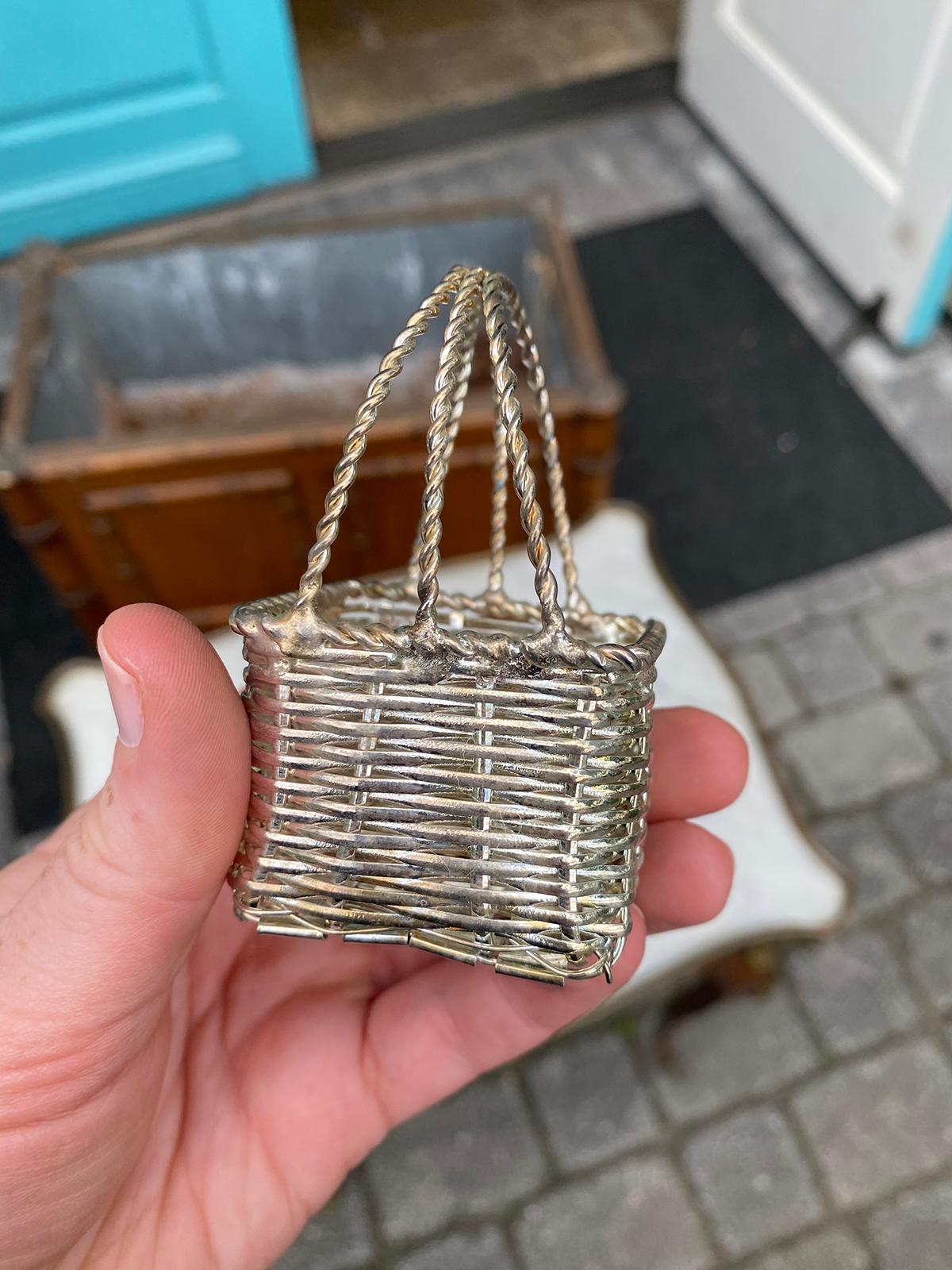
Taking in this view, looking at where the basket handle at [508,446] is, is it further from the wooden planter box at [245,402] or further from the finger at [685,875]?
the wooden planter box at [245,402]

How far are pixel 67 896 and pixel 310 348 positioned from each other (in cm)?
179

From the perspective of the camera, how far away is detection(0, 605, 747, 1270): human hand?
0.77 metres

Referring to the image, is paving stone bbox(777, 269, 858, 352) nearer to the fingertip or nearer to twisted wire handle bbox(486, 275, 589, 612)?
twisted wire handle bbox(486, 275, 589, 612)

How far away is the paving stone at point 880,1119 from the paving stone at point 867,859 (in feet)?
0.84

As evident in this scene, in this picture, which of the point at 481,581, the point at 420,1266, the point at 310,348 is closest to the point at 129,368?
the point at 310,348

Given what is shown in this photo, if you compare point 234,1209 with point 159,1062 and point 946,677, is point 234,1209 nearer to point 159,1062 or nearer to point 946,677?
point 159,1062

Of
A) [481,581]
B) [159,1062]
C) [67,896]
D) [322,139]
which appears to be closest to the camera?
[67,896]

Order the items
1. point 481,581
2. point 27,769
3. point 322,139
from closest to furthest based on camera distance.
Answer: point 481,581 → point 27,769 → point 322,139

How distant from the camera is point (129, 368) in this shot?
223 centimetres

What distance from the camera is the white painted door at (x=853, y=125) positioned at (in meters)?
2.33

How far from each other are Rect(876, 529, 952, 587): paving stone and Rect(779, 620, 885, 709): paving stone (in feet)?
0.66

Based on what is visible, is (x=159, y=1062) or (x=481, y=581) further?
(x=481, y=581)

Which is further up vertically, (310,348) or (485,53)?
(310,348)

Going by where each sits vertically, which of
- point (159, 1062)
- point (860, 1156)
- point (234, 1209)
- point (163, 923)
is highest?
point (163, 923)
